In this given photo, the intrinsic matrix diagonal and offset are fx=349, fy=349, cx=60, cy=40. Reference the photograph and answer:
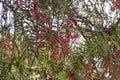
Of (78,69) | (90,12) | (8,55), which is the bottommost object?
(78,69)

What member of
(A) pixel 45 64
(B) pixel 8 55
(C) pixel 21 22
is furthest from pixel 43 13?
(A) pixel 45 64

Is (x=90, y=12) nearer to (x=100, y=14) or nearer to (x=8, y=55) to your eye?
(x=100, y=14)

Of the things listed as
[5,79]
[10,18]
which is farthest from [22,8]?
[5,79]

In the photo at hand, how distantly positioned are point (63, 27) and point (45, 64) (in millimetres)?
260

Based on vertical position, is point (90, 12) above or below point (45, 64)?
above

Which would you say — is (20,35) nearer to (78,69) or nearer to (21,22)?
(21,22)

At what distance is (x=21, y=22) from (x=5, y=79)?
206 mm

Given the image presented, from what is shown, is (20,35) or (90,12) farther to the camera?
(90,12)

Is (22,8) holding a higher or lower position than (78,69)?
higher

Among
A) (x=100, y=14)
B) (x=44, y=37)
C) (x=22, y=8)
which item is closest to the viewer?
(x=44, y=37)

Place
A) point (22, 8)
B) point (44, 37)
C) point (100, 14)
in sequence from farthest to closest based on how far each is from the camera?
point (100, 14) → point (22, 8) → point (44, 37)

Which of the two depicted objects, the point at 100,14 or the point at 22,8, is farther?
the point at 100,14

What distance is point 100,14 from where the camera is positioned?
51.4 inches

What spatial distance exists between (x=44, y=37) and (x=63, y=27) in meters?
0.09
